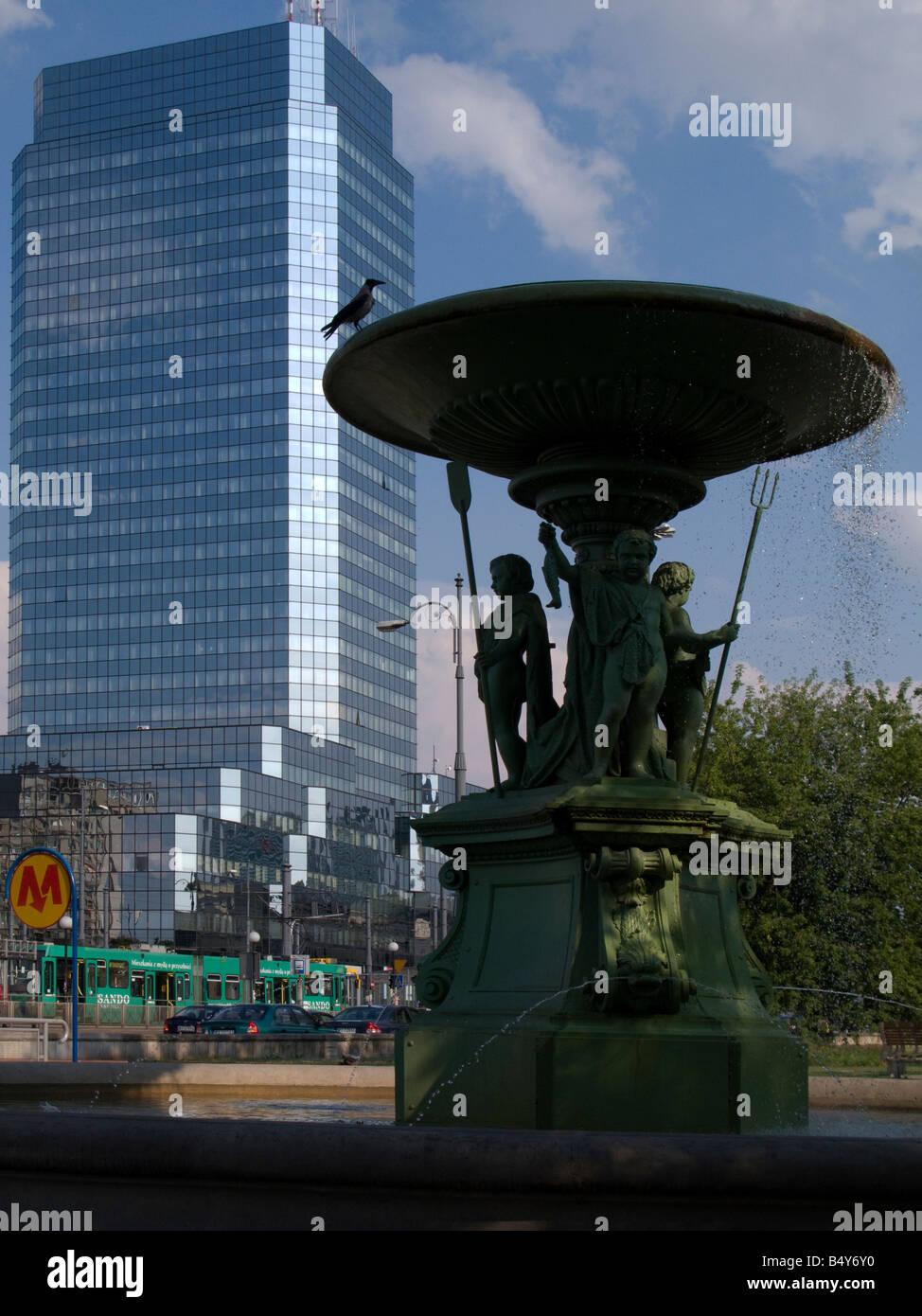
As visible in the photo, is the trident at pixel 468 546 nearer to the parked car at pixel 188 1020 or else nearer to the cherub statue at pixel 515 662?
the cherub statue at pixel 515 662

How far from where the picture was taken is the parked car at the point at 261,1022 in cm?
3450

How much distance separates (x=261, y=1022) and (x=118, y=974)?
1523 cm

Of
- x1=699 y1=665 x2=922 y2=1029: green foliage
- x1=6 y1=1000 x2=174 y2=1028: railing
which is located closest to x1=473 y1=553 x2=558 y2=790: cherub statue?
x1=699 y1=665 x2=922 y2=1029: green foliage

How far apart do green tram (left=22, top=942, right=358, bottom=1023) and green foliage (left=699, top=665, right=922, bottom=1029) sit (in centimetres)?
1800

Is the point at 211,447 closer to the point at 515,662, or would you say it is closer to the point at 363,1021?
the point at 363,1021

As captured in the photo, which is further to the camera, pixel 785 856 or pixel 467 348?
pixel 785 856

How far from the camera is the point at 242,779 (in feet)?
347

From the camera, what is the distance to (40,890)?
550 inches

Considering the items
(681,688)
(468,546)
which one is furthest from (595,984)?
(468,546)

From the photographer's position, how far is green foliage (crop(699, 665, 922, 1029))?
2573 cm

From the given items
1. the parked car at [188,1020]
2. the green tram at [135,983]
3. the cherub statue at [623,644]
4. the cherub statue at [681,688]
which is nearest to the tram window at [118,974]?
the green tram at [135,983]
